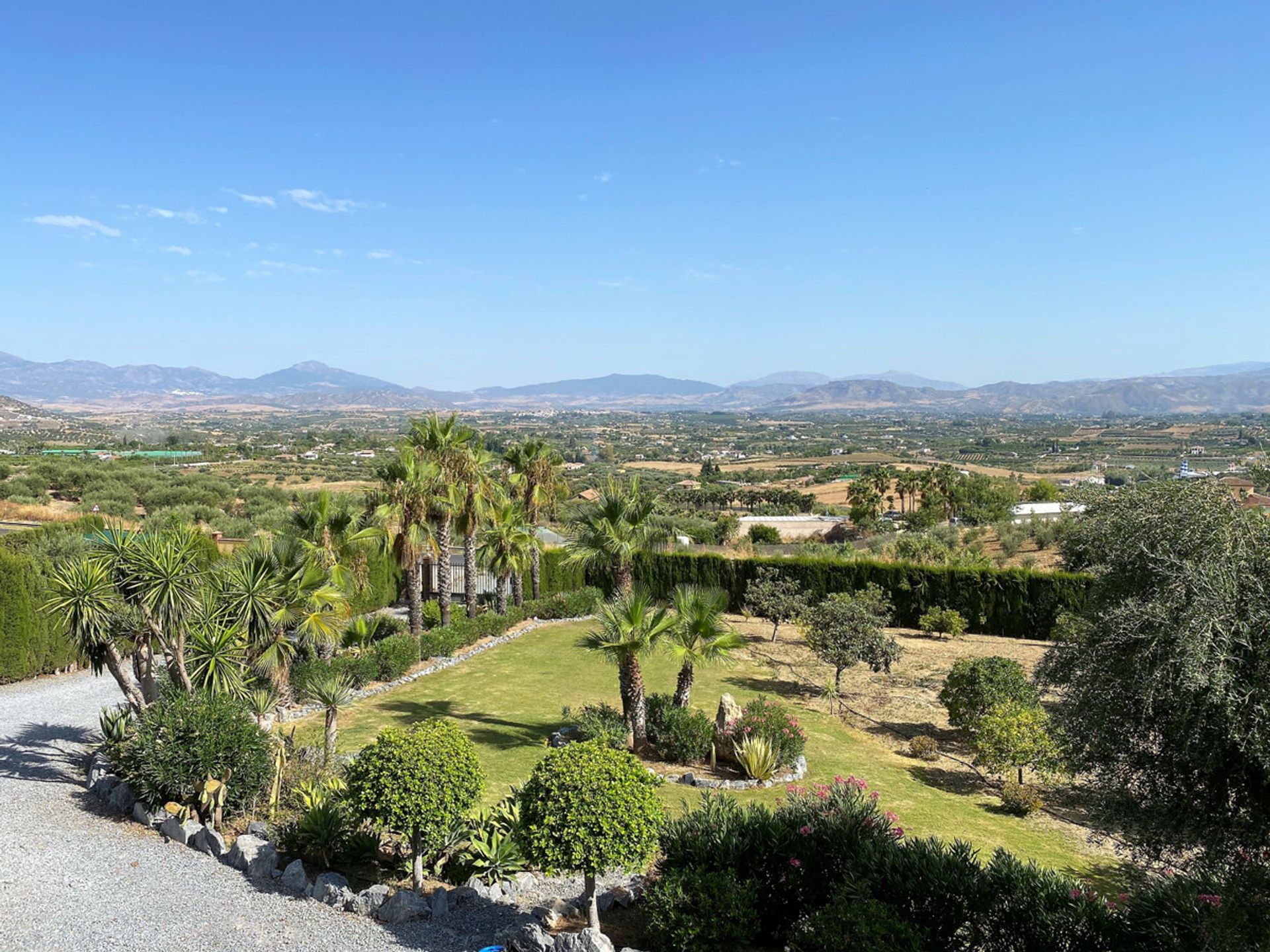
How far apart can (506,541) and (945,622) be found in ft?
47.0

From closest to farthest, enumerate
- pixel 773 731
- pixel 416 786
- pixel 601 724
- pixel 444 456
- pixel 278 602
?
pixel 416 786
pixel 773 731
pixel 278 602
pixel 601 724
pixel 444 456

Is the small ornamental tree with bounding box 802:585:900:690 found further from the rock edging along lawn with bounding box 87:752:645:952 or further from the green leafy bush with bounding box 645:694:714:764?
the rock edging along lawn with bounding box 87:752:645:952

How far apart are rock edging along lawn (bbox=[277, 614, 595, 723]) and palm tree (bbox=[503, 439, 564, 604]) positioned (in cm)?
207

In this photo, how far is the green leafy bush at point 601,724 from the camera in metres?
13.4

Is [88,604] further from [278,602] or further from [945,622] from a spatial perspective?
[945,622]

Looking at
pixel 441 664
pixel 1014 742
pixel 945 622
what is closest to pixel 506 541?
pixel 441 664

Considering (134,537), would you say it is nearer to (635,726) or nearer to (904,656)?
(635,726)

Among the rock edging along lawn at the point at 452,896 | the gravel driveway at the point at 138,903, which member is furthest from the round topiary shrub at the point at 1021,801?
the gravel driveway at the point at 138,903

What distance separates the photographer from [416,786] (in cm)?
752

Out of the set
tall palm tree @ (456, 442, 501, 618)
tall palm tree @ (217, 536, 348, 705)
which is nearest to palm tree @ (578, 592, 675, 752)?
tall palm tree @ (217, 536, 348, 705)

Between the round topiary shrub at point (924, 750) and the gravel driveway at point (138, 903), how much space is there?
9275 mm

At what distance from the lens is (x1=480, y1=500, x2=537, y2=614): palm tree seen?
2316cm

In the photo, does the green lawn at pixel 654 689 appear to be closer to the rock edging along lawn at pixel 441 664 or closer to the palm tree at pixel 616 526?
the rock edging along lawn at pixel 441 664

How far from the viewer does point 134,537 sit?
1170 cm
